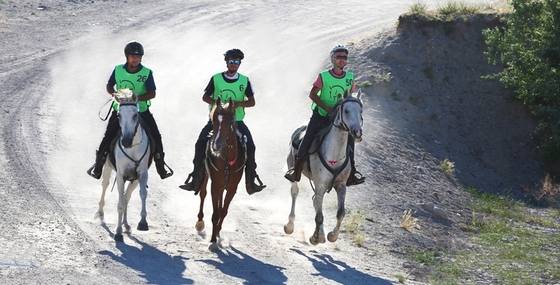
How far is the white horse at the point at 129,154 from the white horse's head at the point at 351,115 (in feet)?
10.5

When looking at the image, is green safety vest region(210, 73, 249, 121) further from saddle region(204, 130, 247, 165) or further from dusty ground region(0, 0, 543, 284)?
dusty ground region(0, 0, 543, 284)

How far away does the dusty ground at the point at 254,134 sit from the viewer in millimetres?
12609

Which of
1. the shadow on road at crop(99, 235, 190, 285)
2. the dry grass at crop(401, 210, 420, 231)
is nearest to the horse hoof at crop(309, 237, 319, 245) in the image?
the shadow on road at crop(99, 235, 190, 285)

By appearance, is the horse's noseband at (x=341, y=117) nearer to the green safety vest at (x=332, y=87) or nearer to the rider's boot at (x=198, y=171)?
the green safety vest at (x=332, y=87)

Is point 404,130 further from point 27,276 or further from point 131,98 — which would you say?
point 27,276

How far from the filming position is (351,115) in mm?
12641

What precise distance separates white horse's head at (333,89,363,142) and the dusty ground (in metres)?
2.24

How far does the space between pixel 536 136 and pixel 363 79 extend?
5346 millimetres

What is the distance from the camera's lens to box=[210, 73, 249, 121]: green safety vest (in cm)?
1347

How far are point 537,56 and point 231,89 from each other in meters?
12.1

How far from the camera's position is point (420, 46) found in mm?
25578

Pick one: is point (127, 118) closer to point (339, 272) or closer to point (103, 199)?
point (103, 199)

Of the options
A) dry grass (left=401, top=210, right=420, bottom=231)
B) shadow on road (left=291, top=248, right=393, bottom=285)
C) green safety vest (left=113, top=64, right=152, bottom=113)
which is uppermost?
green safety vest (left=113, top=64, right=152, bottom=113)

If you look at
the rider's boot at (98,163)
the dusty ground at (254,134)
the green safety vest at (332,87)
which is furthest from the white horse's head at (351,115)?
the rider's boot at (98,163)
